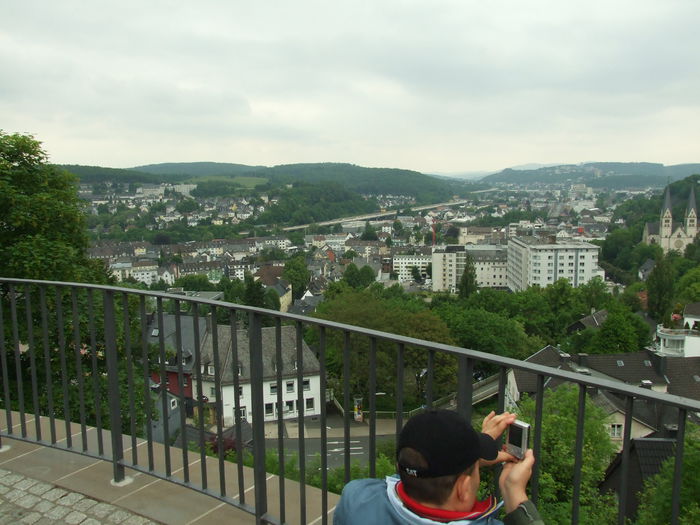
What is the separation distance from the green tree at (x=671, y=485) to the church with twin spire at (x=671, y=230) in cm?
Answer: 10652

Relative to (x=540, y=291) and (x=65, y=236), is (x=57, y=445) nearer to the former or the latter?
(x=65, y=236)

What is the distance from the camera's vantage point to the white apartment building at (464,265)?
292ft

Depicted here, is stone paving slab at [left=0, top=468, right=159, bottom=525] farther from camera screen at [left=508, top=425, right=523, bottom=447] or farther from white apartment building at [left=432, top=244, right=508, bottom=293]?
white apartment building at [left=432, top=244, right=508, bottom=293]

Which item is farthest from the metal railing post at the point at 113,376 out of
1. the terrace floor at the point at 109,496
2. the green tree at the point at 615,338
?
the green tree at the point at 615,338

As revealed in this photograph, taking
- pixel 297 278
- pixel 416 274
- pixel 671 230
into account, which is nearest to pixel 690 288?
pixel 297 278

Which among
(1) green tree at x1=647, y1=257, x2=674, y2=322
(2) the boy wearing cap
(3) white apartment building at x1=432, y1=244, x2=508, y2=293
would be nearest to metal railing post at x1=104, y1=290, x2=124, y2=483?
(2) the boy wearing cap

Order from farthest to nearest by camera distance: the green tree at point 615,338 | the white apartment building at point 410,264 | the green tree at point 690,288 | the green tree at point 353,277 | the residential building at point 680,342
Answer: the white apartment building at point 410,264 < the green tree at point 353,277 < the green tree at point 690,288 < the green tree at point 615,338 < the residential building at point 680,342

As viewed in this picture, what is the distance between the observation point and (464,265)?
8794 cm

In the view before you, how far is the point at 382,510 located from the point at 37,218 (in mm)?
11601

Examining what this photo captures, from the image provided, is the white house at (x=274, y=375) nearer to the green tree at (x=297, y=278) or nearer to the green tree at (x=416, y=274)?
the green tree at (x=297, y=278)

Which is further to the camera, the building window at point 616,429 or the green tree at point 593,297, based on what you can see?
the green tree at point 593,297

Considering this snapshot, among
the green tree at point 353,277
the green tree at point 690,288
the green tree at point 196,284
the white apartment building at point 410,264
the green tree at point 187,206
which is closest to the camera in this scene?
A: the green tree at point 690,288

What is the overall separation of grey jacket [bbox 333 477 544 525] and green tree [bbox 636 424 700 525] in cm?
45

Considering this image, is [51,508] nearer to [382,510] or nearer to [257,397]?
[257,397]
